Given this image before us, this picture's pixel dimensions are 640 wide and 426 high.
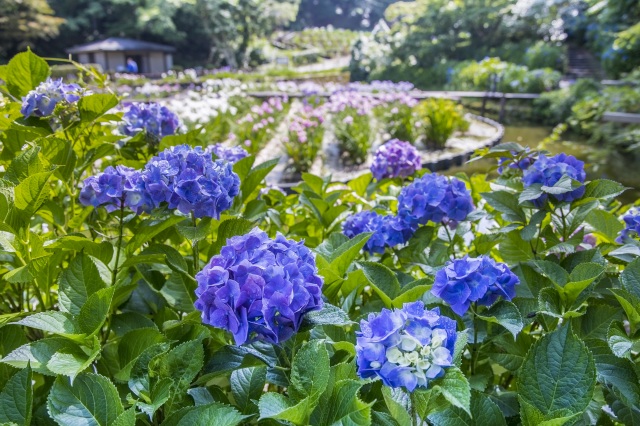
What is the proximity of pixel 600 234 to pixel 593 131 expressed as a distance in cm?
815

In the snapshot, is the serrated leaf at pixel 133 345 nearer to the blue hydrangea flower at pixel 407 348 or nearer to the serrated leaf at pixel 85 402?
the serrated leaf at pixel 85 402

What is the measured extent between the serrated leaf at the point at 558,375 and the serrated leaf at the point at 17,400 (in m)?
0.66

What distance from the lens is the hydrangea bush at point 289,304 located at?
678 mm

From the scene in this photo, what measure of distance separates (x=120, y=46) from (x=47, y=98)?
2488cm

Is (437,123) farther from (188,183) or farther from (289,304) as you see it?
(289,304)

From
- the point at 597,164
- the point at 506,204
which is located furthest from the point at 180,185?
the point at 597,164

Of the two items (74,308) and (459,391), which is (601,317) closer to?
(459,391)

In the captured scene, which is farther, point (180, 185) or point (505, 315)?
point (180, 185)

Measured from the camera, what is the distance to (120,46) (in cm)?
2369

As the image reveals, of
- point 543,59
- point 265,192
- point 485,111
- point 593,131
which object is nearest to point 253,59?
point 543,59

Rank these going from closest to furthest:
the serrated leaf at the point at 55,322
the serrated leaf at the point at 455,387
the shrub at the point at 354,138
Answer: the serrated leaf at the point at 455,387, the serrated leaf at the point at 55,322, the shrub at the point at 354,138

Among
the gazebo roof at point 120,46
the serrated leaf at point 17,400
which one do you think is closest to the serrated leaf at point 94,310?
the serrated leaf at point 17,400

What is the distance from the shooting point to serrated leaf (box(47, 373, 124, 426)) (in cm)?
69

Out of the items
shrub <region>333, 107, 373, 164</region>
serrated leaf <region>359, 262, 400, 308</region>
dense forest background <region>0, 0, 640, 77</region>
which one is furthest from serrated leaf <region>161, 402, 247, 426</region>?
dense forest background <region>0, 0, 640, 77</region>
